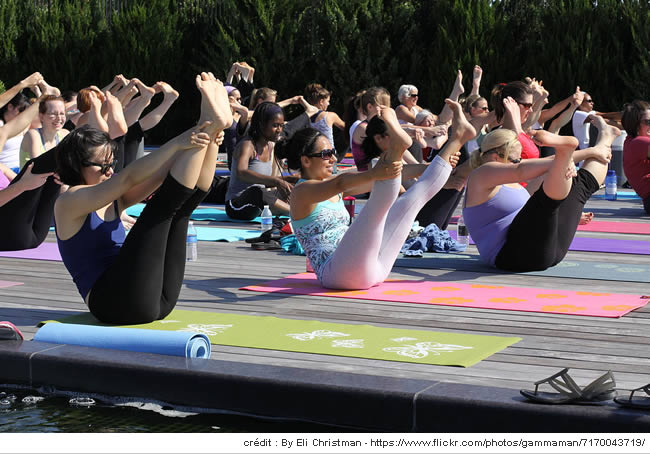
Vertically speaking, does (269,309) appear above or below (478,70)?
below

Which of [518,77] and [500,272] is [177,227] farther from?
[518,77]

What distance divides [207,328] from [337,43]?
17.4 meters

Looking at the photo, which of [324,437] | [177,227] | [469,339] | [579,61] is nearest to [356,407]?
[324,437]

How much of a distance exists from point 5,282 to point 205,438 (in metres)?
3.12

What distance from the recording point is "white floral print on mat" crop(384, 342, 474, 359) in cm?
432

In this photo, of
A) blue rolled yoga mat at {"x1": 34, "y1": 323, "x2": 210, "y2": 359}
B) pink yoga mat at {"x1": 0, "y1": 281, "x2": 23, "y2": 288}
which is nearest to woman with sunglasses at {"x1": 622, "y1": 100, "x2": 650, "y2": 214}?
pink yoga mat at {"x1": 0, "y1": 281, "x2": 23, "y2": 288}

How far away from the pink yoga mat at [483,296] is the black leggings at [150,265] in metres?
1.18

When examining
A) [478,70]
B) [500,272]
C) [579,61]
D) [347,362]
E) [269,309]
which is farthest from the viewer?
[579,61]

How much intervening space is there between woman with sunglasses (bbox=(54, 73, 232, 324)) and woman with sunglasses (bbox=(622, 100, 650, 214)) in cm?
620

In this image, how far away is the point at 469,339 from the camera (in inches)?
183

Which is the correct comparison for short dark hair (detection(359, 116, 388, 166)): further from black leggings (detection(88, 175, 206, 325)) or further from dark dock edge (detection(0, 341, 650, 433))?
dark dock edge (detection(0, 341, 650, 433))

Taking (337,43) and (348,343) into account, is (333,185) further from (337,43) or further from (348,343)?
(337,43)

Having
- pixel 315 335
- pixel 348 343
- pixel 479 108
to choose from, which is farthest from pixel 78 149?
pixel 479 108

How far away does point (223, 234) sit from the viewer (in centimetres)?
856
